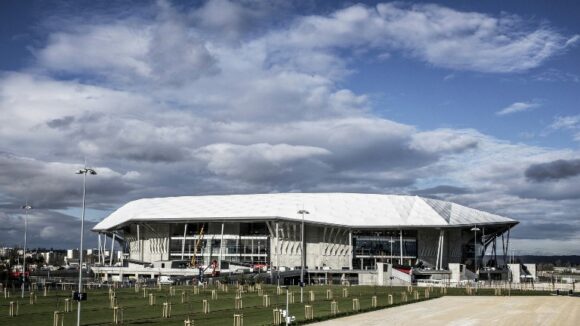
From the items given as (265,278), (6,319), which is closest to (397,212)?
(265,278)

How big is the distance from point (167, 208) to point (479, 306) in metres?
115

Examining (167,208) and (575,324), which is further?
(167,208)

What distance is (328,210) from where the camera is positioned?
16250cm

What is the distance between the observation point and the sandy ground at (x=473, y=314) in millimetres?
46219

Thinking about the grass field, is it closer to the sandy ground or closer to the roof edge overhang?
the sandy ground

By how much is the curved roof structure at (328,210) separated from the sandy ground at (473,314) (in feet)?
277

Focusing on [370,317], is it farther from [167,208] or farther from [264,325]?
[167,208]

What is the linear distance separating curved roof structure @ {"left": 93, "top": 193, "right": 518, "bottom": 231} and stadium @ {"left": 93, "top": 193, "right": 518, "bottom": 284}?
0.24 metres

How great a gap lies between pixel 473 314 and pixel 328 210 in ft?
361

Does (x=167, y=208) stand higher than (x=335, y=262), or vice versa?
(x=167, y=208)

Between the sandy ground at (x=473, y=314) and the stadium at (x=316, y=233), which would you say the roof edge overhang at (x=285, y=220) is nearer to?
the stadium at (x=316, y=233)

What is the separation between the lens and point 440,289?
90.8 metres

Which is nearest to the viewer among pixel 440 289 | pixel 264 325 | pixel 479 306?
pixel 264 325

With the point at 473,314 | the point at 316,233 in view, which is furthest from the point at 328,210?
the point at 473,314
